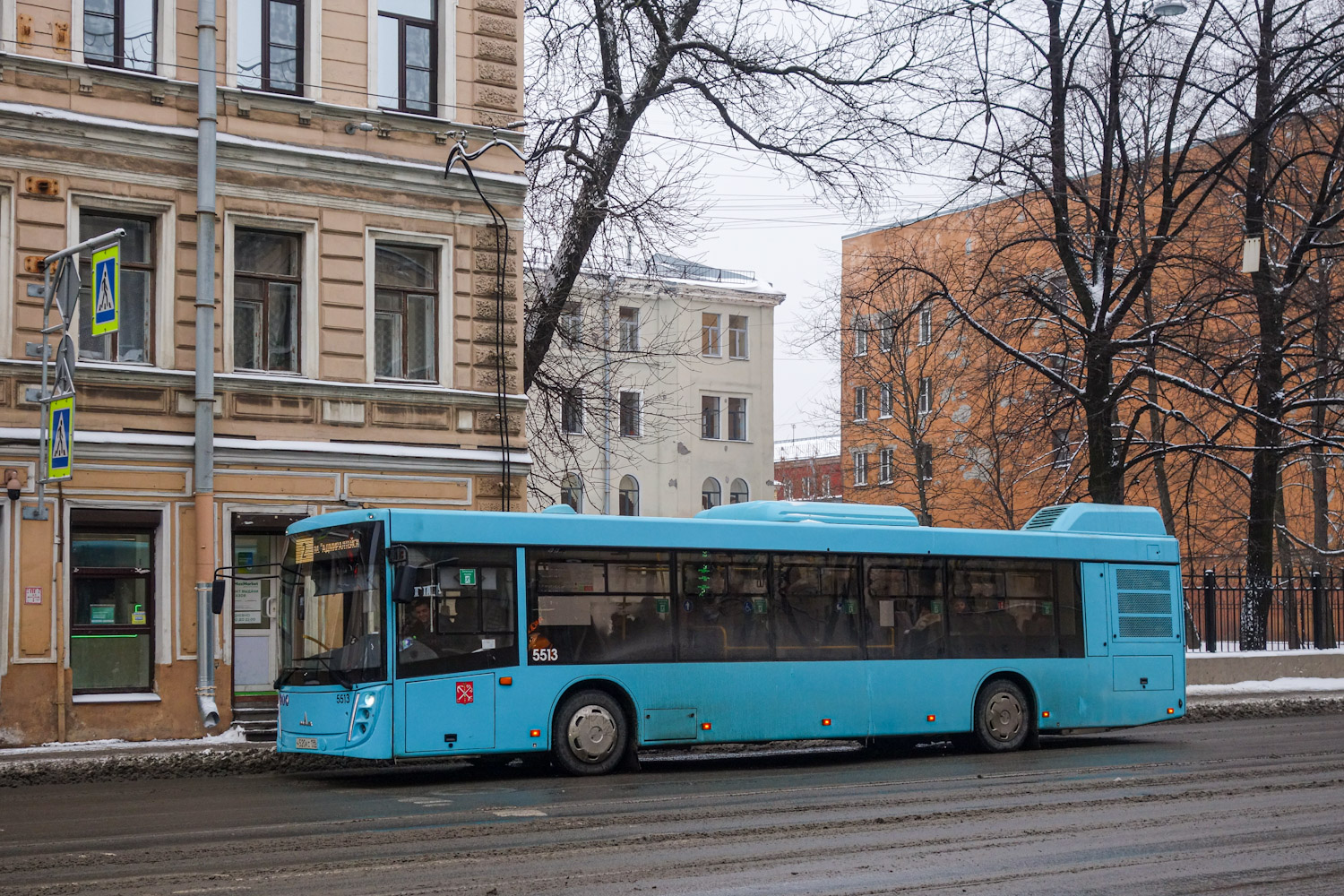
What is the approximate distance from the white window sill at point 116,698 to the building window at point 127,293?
4.05 m

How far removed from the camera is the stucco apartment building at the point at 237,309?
19.4 metres

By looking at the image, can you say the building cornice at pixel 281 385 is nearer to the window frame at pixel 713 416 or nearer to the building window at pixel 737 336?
the window frame at pixel 713 416

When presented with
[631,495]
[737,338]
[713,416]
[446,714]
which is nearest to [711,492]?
[713,416]

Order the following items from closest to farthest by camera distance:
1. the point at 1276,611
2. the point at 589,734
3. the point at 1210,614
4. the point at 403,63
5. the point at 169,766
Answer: the point at 589,734, the point at 169,766, the point at 403,63, the point at 1210,614, the point at 1276,611

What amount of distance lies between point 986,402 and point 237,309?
20.0 metres

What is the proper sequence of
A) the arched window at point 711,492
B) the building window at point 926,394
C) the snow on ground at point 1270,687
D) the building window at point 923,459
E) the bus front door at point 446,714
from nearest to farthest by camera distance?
the bus front door at point 446,714 < the snow on ground at point 1270,687 < the building window at point 923,459 < the building window at point 926,394 < the arched window at point 711,492

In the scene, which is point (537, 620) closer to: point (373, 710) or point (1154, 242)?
point (373, 710)

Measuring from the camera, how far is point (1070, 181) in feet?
93.9

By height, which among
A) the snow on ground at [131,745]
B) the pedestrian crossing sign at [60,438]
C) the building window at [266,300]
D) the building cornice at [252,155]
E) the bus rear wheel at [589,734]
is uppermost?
the building cornice at [252,155]

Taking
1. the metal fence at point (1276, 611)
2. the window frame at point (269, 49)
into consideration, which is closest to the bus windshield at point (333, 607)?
the window frame at point (269, 49)

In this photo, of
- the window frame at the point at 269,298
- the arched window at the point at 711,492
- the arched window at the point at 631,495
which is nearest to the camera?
the window frame at the point at 269,298

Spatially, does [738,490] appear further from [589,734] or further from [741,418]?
[589,734]

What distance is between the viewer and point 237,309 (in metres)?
21.2

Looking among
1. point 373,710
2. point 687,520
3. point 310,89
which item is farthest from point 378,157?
point 373,710
